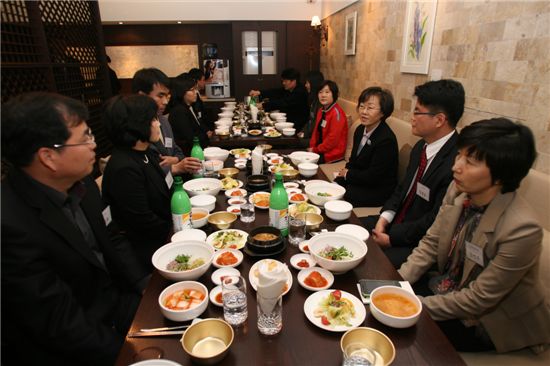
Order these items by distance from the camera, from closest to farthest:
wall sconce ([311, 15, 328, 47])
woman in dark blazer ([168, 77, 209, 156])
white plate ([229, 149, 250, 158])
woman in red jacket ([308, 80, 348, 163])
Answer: white plate ([229, 149, 250, 158]) < woman in red jacket ([308, 80, 348, 163]) < woman in dark blazer ([168, 77, 209, 156]) < wall sconce ([311, 15, 328, 47])

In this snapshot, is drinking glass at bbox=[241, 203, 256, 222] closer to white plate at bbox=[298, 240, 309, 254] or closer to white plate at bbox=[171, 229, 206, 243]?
white plate at bbox=[171, 229, 206, 243]

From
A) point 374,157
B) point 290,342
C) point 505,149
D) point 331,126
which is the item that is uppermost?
point 505,149

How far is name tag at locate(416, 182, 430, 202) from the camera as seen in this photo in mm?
1988

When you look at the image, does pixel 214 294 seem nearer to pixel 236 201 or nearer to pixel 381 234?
pixel 236 201

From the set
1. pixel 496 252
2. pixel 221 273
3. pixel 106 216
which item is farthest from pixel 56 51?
pixel 496 252

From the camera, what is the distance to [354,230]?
64.5 inches

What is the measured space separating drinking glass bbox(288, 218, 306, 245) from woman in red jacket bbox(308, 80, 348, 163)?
2311mm

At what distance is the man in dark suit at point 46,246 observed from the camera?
1.10m

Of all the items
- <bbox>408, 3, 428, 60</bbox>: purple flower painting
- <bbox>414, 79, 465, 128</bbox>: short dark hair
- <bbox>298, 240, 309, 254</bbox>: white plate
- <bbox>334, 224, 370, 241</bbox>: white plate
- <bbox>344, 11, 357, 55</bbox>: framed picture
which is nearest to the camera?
<bbox>298, 240, 309, 254</bbox>: white plate

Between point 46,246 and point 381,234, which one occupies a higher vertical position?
point 46,246

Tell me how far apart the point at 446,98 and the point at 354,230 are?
1.00m

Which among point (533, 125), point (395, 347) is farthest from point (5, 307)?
point (533, 125)

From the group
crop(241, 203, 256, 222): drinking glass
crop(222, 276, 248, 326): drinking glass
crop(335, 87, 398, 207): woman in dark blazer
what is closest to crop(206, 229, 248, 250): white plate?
crop(241, 203, 256, 222): drinking glass

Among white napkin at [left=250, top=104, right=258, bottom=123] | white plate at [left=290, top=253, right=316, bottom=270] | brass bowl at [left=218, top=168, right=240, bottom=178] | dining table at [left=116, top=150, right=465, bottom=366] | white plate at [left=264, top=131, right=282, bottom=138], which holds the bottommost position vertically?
dining table at [left=116, top=150, right=465, bottom=366]
